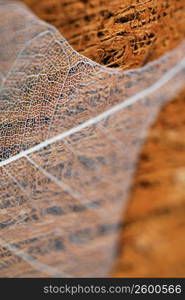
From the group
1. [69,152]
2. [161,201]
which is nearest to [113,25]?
[69,152]

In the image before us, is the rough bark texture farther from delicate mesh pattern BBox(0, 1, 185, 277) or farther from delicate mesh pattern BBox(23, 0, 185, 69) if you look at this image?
delicate mesh pattern BBox(23, 0, 185, 69)

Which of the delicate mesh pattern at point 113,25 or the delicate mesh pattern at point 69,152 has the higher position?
the delicate mesh pattern at point 113,25

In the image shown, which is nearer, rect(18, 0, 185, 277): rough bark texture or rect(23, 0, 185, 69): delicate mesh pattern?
rect(18, 0, 185, 277): rough bark texture

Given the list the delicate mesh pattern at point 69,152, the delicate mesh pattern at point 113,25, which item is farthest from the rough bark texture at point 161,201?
the delicate mesh pattern at point 113,25

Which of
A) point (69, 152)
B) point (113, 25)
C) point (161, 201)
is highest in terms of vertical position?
point (113, 25)

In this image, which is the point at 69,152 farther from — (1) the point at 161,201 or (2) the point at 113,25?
(2) the point at 113,25

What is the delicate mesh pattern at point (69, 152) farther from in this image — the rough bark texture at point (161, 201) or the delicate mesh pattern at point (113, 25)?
the delicate mesh pattern at point (113, 25)

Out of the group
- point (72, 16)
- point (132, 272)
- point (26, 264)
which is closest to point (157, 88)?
point (132, 272)

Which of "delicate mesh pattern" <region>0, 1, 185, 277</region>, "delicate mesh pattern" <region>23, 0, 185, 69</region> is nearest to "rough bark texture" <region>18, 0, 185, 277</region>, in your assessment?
"delicate mesh pattern" <region>0, 1, 185, 277</region>
